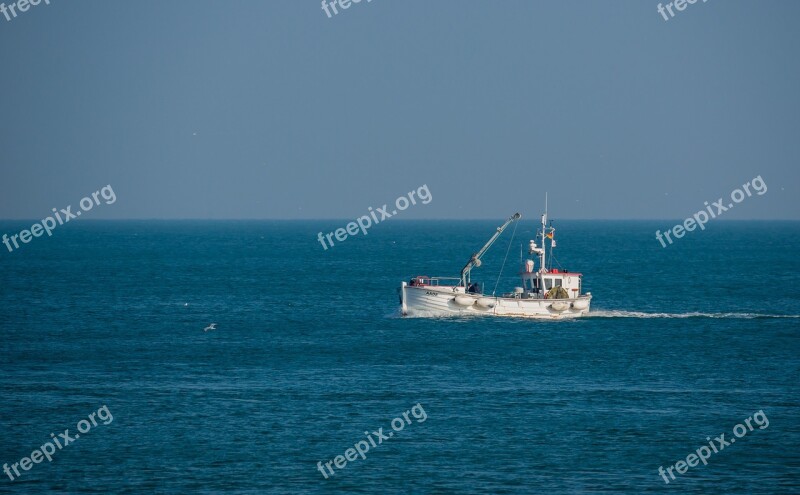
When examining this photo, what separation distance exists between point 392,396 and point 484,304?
29.0 metres

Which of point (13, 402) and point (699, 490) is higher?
point (13, 402)

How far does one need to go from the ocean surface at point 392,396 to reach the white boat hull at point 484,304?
0.92 metres

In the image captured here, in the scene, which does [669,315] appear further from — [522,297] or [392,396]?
[392,396]

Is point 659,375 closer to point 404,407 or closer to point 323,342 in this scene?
point 404,407

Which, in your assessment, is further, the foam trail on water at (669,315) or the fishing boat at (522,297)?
the foam trail on water at (669,315)

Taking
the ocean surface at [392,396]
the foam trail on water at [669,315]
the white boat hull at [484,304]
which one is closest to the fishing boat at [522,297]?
the white boat hull at [484,304]

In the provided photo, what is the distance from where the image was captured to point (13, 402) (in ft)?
186

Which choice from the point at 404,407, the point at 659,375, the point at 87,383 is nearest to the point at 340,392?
the point at 404,407

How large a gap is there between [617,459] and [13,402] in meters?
30.3

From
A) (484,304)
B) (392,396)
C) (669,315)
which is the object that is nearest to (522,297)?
(484,304)

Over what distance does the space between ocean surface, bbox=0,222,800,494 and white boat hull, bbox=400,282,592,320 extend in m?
0.92

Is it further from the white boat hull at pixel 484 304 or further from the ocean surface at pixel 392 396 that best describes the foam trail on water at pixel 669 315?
the white boat hull at pixel 484 304

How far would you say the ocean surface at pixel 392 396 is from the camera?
1781 inches

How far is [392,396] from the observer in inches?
2307
